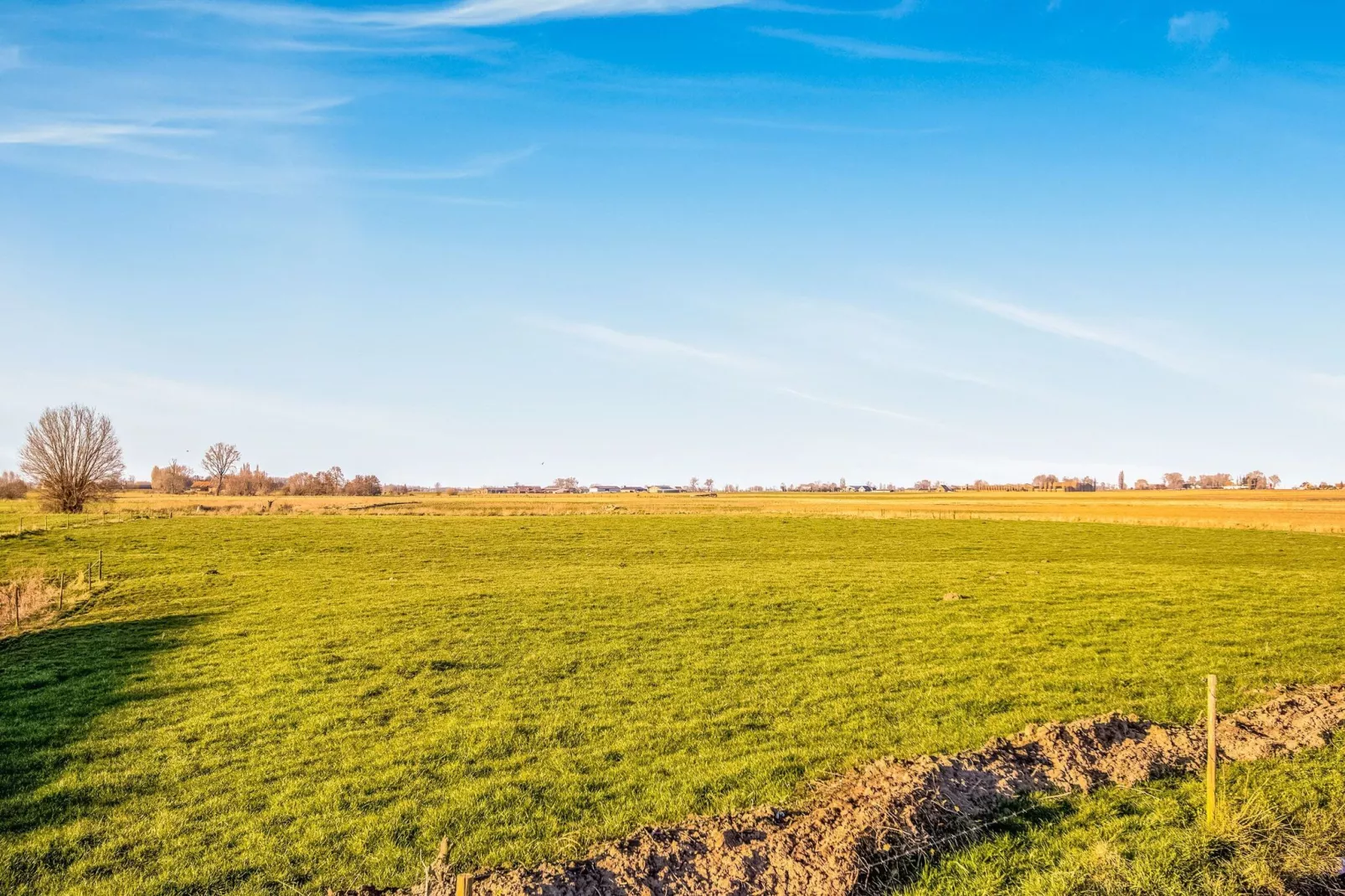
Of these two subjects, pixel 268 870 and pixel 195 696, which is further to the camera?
pixel 195 696

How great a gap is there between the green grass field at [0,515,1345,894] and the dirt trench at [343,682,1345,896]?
136cm

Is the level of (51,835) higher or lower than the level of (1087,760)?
lower

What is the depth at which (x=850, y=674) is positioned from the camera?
60.7 ft

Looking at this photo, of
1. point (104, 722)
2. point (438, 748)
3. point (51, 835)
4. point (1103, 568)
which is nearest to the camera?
point (51, 835)

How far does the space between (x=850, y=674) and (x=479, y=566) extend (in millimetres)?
28301

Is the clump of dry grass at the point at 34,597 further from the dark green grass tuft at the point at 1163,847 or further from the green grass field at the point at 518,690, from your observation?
the dark green grass tuft at the point at 1163,847

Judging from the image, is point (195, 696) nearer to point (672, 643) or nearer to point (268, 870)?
point (268, 870)

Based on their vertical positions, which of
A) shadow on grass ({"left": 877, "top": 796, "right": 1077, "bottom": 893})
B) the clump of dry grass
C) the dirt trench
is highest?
the dirt trench

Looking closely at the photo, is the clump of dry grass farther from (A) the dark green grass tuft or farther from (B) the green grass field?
(A) the dark green grass tuft

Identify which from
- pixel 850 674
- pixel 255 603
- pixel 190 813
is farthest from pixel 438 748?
pixel 255 603

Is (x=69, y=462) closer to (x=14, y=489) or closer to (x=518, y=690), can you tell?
(x=14, y=489)

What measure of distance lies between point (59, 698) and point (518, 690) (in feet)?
37.4

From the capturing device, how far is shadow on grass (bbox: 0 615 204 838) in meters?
11.8

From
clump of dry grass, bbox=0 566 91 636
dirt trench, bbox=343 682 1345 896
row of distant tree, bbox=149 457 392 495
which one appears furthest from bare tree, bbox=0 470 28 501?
dirt trench, bbox=343 682 1345 896
